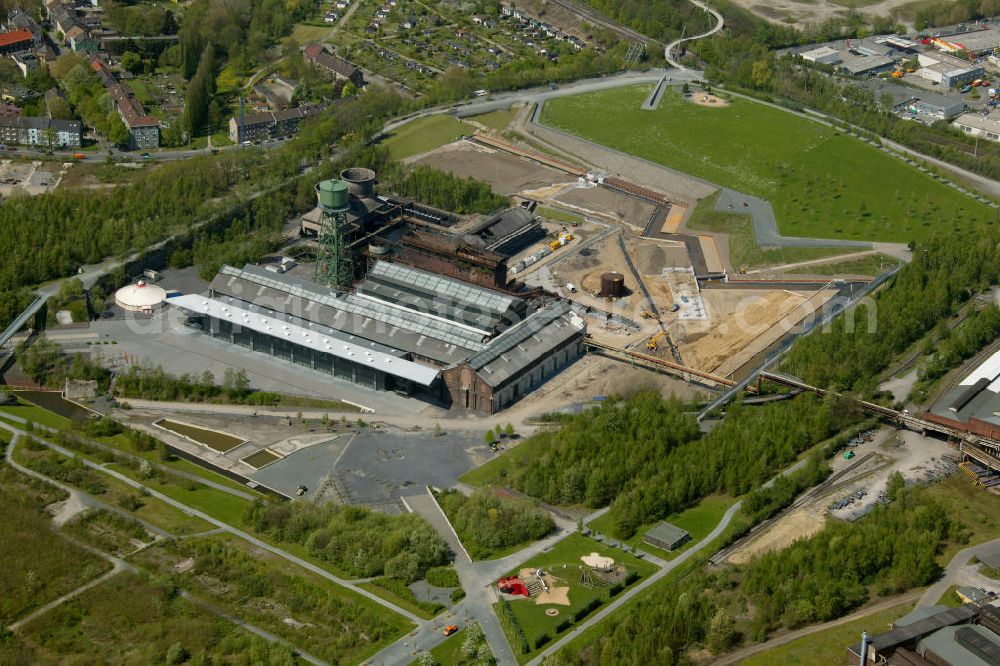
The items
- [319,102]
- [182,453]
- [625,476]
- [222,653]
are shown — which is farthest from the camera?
[319,102]

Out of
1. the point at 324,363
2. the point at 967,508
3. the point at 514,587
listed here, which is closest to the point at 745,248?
the point at 324,363

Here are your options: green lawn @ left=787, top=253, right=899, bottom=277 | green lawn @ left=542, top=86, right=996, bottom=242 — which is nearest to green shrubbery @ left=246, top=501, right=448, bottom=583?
green lawn @ left=787, top=253, right=899, bottom=277

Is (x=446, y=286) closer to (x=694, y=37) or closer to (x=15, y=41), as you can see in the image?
(x=694, y=37)

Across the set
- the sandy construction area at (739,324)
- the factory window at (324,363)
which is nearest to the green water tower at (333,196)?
the factory window at (324,363)

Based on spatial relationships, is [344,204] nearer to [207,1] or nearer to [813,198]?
[813,198]

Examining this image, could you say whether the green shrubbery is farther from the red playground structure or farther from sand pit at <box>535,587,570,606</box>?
sand pit at <box>535,587,570,606</box>

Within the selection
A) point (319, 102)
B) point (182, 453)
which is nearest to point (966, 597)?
point (182, 453)
